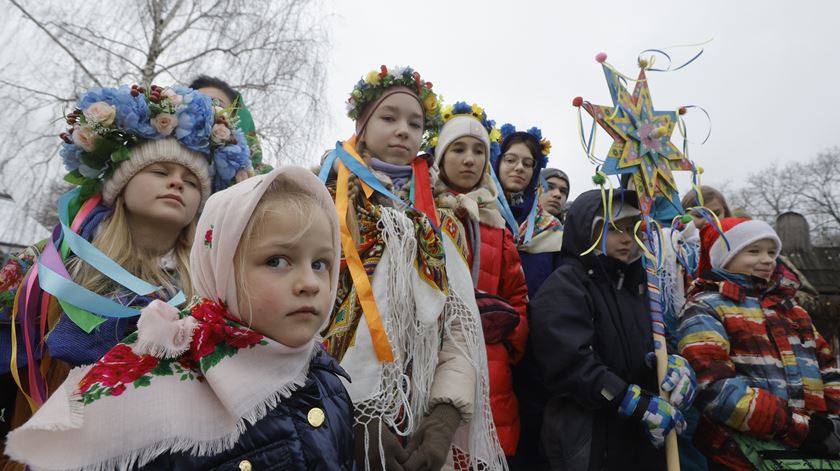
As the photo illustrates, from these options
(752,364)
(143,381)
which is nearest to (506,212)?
(752,364)

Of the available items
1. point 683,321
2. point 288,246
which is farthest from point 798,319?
point 288,246

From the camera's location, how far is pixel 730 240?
3.13 m

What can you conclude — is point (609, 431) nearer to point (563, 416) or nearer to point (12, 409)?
point (563, 416)

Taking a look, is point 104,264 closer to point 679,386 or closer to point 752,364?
point 679,386

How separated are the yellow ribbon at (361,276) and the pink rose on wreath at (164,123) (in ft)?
2.38

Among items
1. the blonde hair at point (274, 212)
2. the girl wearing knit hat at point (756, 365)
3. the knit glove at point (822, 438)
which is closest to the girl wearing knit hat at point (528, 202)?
the girl wearing knit hat at point (756, 365)

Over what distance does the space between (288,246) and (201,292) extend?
303 mm

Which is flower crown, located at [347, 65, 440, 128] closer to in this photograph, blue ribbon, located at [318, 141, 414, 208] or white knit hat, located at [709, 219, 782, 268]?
blue ribbon, located at [318, 141, 414, 208]

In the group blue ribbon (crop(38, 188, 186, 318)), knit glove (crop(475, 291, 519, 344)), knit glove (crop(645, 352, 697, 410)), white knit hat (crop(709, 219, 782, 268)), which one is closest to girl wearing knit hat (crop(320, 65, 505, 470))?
knit glove (crop(475, 291, 519, 344))

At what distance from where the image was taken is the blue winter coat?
3.97 feet

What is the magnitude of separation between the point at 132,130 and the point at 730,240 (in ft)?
10.8

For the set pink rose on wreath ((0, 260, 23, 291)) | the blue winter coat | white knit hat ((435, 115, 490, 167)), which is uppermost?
white knit hat ((435, 115, 490, 167))

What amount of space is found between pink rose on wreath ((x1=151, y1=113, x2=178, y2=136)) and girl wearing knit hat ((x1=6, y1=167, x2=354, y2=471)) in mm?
849

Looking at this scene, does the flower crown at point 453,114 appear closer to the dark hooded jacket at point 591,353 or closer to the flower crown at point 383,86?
the flower crown at point 383,86
